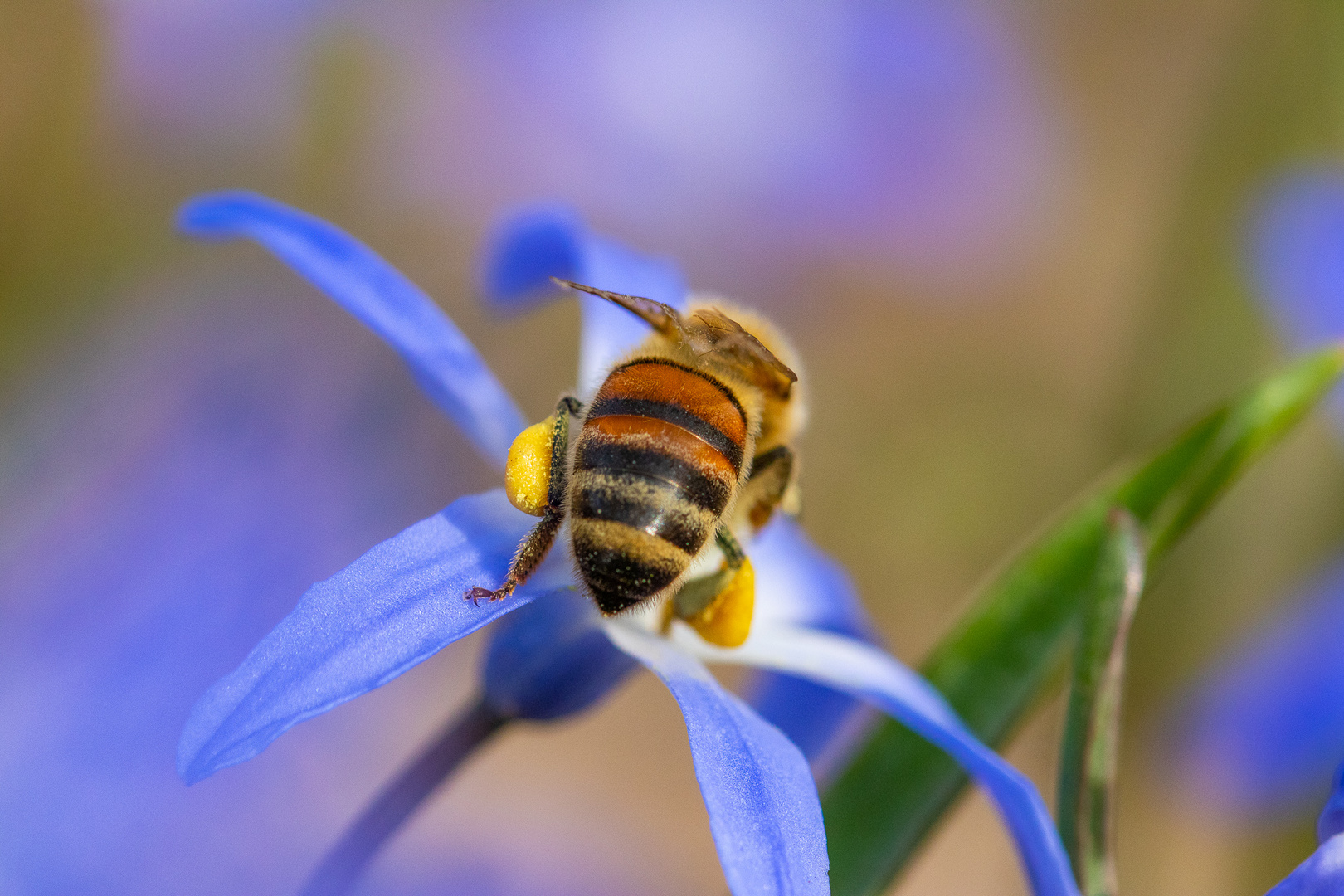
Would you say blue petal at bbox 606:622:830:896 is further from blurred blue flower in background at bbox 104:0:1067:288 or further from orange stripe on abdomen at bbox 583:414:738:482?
blurred blue flower in background at bbox 104:0:1067:288

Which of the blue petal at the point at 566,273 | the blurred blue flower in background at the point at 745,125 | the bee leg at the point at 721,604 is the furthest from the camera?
the blurred blue flower in background at the point at 745,125

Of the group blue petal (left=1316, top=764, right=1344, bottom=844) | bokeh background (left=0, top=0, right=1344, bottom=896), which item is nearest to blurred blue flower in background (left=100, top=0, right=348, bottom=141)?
bokeh background (left=0, top=0, right=1344, bottom=896)

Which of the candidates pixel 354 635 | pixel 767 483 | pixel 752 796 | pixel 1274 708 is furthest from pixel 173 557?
pixel 1274 708

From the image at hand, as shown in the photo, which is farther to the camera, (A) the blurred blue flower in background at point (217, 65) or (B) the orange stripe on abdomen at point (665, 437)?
(A) the blurred blue flower in background at point (217, 65)

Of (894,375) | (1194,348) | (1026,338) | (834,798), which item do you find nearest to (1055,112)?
(1026,338)

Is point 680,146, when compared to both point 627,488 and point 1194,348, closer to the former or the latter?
point 1194,348

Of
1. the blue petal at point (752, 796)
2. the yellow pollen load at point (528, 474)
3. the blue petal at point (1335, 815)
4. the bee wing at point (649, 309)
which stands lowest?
the blue petal at point (752, 796)

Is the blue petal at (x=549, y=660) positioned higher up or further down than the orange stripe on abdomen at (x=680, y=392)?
further down

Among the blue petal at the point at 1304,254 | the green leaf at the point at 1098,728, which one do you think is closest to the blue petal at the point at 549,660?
the green leaf at the point at 1098,728

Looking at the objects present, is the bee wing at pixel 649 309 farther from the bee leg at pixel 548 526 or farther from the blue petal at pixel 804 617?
the blue petal at pixel 804 617
